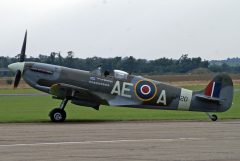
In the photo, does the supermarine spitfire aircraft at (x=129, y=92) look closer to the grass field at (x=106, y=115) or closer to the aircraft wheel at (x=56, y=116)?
the aircraft wheel at (x=56, y=116)

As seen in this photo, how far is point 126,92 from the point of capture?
2509 cm

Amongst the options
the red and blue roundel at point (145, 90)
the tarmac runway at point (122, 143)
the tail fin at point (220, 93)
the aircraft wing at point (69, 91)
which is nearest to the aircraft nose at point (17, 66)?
the aircraft wing at point (69, 91)

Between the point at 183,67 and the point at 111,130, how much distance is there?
323 feet

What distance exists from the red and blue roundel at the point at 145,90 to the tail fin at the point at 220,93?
1.73 m

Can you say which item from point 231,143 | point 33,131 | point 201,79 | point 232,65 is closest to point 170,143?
point 231,143

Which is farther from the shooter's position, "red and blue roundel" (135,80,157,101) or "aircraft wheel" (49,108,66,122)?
"red and blue roundel" (135,80,157,101)

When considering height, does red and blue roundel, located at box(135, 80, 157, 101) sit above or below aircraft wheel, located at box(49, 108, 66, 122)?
above

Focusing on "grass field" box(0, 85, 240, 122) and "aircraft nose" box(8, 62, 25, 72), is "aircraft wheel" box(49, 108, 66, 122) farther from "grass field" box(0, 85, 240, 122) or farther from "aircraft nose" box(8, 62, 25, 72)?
"aircraft nose" box(8, 62, 25, 72)

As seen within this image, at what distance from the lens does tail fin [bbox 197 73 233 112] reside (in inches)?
987

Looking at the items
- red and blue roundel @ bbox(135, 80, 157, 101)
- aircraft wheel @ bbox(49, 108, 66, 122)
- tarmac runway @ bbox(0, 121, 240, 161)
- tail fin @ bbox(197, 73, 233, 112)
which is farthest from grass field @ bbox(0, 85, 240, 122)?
tarmac runway @ bbox(0, 121, 240, 161)

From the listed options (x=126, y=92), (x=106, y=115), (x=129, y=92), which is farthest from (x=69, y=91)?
(x=106, y=115)

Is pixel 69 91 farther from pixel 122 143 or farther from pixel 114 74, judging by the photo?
pixel 122 143

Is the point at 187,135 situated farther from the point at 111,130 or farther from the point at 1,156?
the point at 1,156

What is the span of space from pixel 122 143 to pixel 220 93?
10565 mm
